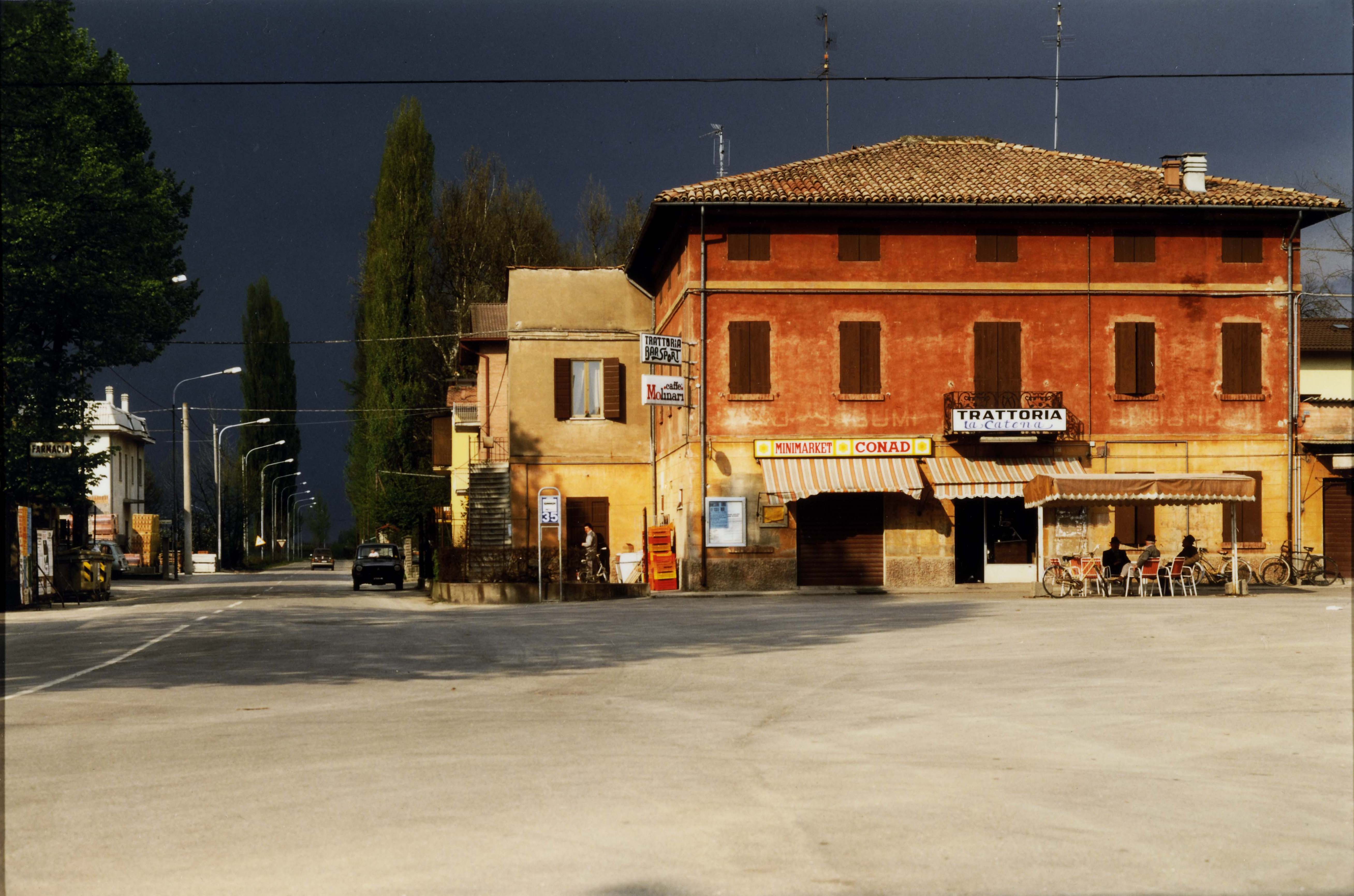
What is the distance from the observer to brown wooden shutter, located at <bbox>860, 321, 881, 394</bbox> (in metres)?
34.1

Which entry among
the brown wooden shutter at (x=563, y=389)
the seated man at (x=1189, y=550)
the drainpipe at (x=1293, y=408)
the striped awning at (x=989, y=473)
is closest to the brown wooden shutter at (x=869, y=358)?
the striped awning at (x=989, y=473)

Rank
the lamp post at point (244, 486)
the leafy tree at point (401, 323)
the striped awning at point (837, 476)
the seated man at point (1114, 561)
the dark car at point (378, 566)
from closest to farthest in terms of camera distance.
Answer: the seated man at point (1114, 561), the striped awning at point (837, 476), the dark car at point (378, 566), the leafy tree at point (401, 323), the lamp post at point (244, 486)

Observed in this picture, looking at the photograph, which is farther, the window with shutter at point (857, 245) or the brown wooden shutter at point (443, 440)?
the brown wooden shutter at point (443, 440)

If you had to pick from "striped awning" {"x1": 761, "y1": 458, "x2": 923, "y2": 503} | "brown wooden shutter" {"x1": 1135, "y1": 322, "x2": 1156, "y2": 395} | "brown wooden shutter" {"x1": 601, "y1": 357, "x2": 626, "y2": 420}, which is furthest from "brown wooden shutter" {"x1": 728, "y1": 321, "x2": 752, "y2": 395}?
"brown wooden shutter" {"x1": 1135, "y1": 322, "x2": 1156, "y2": 395}

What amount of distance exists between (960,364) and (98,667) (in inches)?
910

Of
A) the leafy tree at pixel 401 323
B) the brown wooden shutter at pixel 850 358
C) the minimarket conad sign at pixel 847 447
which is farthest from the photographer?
the leafy tree at pixel 401 323

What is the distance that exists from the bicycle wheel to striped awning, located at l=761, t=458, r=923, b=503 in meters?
8.36

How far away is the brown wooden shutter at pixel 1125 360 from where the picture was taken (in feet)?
113

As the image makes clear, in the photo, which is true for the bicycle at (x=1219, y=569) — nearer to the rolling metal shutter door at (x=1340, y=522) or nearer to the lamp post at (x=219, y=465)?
the rolling metal shutter door at (x=1340, y=522)

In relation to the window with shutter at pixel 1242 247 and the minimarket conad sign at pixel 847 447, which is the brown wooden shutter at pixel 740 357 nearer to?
the minimarket conad sign at pixel 847 447

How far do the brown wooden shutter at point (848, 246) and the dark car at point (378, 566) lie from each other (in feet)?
66.7

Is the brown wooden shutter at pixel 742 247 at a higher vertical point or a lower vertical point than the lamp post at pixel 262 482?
higher

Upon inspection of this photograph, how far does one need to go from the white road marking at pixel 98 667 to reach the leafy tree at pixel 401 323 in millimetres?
34622

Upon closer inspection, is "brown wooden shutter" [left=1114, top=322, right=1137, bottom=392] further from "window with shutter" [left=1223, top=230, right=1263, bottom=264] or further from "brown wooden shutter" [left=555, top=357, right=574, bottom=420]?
"brown wooden shutter" [left=555, top=357, right=574, bottom=420]
